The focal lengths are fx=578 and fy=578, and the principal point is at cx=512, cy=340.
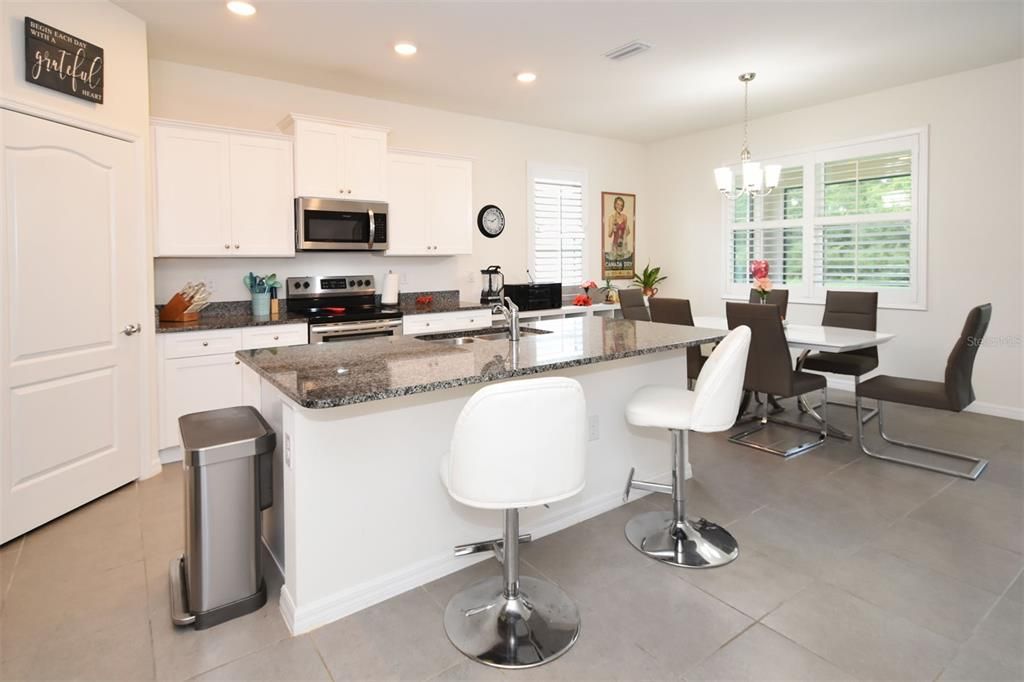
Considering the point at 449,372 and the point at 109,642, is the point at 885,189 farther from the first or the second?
the point at 109,642

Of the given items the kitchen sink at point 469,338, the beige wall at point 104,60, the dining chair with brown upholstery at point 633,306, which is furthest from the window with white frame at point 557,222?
the beige wall at point 104,60

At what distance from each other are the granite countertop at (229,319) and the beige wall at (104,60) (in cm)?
116

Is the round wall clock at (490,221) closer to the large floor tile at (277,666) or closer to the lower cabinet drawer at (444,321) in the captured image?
the lower cabinet drawer at (444,321)

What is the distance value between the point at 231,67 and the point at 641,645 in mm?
4487

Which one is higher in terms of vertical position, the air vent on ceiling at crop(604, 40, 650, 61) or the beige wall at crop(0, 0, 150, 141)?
the air vent on ceiling at crop(604, 40, 650, 61)

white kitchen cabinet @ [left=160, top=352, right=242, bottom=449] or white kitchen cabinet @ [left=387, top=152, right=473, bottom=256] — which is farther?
white kitchen cabinet @ [left=387, top=152, right=473, bottom=256]

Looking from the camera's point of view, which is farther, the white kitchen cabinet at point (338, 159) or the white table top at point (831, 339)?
the white kitchen cabinet at point (338, 159)

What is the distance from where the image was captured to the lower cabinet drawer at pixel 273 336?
3.87 m

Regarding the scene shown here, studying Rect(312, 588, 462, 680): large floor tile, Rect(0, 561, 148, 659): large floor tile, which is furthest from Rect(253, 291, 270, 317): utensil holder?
Rect(312, 588, 462, 680): large floor tile

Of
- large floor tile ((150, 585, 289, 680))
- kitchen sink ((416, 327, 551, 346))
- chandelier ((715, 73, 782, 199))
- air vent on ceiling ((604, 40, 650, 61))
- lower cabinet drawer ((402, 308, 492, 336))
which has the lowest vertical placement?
large floor tile ((150, 585, 289, 680))

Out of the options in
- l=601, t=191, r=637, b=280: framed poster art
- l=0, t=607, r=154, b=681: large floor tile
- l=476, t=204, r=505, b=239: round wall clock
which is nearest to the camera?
l=0, t=607, r=154, b=681: large floor tile

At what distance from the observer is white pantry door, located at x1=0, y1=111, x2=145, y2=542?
8.87 feet

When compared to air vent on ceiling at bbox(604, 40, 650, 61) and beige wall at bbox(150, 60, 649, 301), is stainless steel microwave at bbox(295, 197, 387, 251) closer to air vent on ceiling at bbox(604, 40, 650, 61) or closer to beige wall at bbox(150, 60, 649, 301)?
beige wall at bbox(150, 60, 649, 301)

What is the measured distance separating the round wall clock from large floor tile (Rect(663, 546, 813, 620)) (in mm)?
4023
